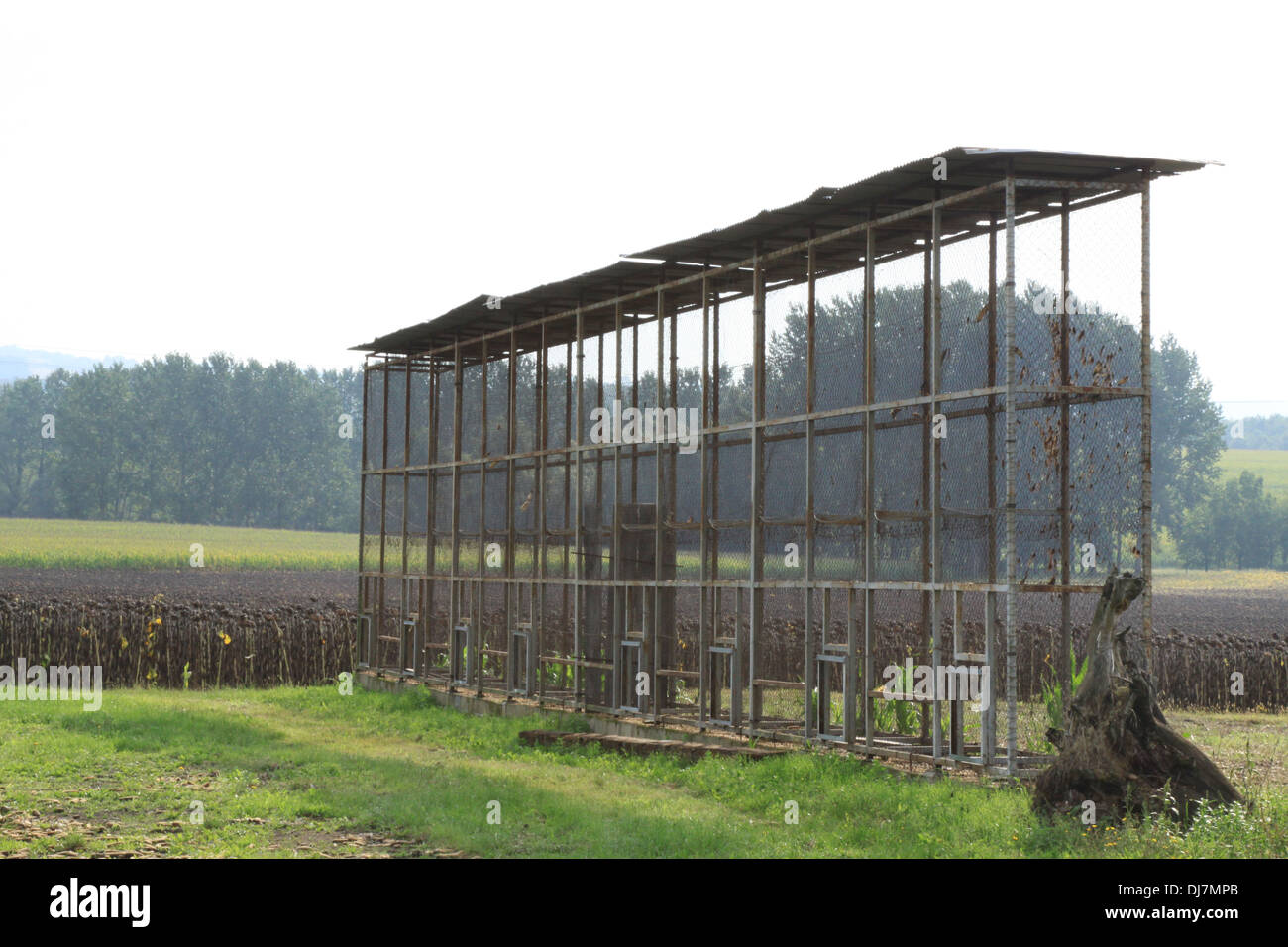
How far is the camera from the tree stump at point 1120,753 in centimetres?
991

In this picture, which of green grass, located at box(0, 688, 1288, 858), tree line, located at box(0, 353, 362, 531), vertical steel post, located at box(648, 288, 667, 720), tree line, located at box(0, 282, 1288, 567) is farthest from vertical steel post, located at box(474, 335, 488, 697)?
tree line, located at box(0, 353, 362, 531)

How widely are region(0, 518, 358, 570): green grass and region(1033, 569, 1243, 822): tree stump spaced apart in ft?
180

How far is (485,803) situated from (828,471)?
4872 millimetres

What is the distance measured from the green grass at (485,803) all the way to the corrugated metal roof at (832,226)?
5.26m

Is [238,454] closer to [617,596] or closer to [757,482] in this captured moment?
[617,596]

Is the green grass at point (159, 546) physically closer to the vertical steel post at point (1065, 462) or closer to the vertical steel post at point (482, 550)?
the vertical steel post at point (482, 550)

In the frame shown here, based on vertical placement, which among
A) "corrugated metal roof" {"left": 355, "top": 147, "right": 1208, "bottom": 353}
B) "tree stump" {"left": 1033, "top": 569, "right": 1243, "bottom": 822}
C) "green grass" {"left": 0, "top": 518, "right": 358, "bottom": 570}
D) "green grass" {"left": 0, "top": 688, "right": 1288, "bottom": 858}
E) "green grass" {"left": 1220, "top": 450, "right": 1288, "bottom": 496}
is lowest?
"green grass" {"left": 0, "top": 688, "right": 1288, "bottom": 858}

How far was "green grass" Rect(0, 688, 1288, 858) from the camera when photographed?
9.80 meters

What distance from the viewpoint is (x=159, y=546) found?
68938 mm

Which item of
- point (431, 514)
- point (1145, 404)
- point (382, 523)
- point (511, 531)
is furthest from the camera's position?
point (382, 523)

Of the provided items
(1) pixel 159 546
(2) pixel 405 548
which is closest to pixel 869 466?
(2) pixel 405 548

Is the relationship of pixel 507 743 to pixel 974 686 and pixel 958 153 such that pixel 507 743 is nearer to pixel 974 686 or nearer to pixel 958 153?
pixel 974 686

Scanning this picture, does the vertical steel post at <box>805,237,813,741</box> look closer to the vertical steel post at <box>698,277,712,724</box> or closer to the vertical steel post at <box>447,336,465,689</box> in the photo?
the vertical steel post at <box>698,277,712,724</box>
